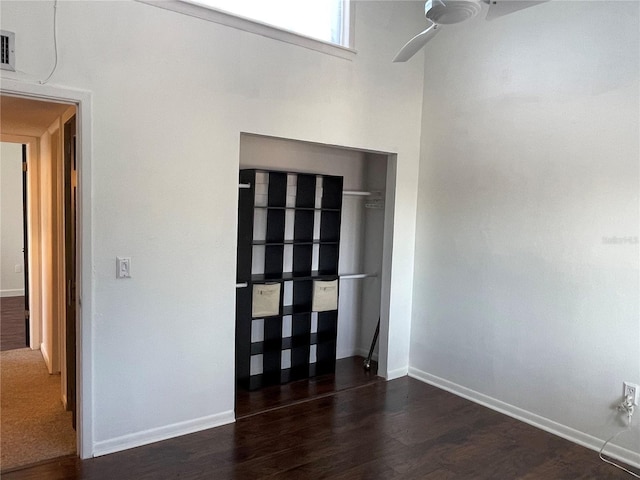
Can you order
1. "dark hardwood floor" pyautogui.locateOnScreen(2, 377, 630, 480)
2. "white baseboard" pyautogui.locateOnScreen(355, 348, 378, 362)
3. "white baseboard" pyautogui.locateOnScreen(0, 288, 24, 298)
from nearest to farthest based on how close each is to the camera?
"dark hardwood floor" pyautogui.locateOnScreen(2, 377, 630, 480) → "white baseboard" pyautogui.locateOnScreen(355, 348, 378, 362) → "white baseboard" pyautogui.locateOnScreen(0, 288, 24, 298)

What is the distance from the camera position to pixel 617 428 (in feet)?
10.1

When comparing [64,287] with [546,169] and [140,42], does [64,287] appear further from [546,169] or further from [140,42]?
[546,169]

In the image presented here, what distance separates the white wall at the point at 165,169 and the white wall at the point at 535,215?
3.81ft

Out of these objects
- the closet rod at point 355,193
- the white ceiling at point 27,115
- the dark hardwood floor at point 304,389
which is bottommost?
the dark hardwood floor at point 304,389

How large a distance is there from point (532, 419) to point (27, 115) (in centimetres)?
422

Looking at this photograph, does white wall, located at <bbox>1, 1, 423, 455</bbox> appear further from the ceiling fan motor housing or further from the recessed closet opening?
the ceiling fan motor housing

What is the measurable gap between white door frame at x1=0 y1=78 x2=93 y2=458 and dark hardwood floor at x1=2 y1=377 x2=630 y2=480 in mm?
226

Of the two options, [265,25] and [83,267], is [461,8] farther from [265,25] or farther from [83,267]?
[83,267]

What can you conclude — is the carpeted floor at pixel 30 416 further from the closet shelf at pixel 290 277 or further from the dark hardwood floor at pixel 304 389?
the closet shelf at pixel 290 277

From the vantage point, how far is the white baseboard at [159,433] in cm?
287

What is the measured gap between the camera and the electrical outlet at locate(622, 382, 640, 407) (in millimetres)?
2965

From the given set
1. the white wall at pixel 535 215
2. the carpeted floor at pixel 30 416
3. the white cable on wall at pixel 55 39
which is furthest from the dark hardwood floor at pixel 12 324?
the white wall at pixel 535 215

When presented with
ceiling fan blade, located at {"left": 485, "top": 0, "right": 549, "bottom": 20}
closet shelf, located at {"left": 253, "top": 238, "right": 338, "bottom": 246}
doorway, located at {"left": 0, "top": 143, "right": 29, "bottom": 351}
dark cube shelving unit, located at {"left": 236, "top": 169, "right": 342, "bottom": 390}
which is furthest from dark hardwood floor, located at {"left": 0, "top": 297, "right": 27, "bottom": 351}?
ceiling fan blade, located at {"left": 485, "top": 0, "right": 549, "bottom": 20}

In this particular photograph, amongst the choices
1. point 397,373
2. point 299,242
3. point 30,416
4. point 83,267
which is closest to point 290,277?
point 299,242
